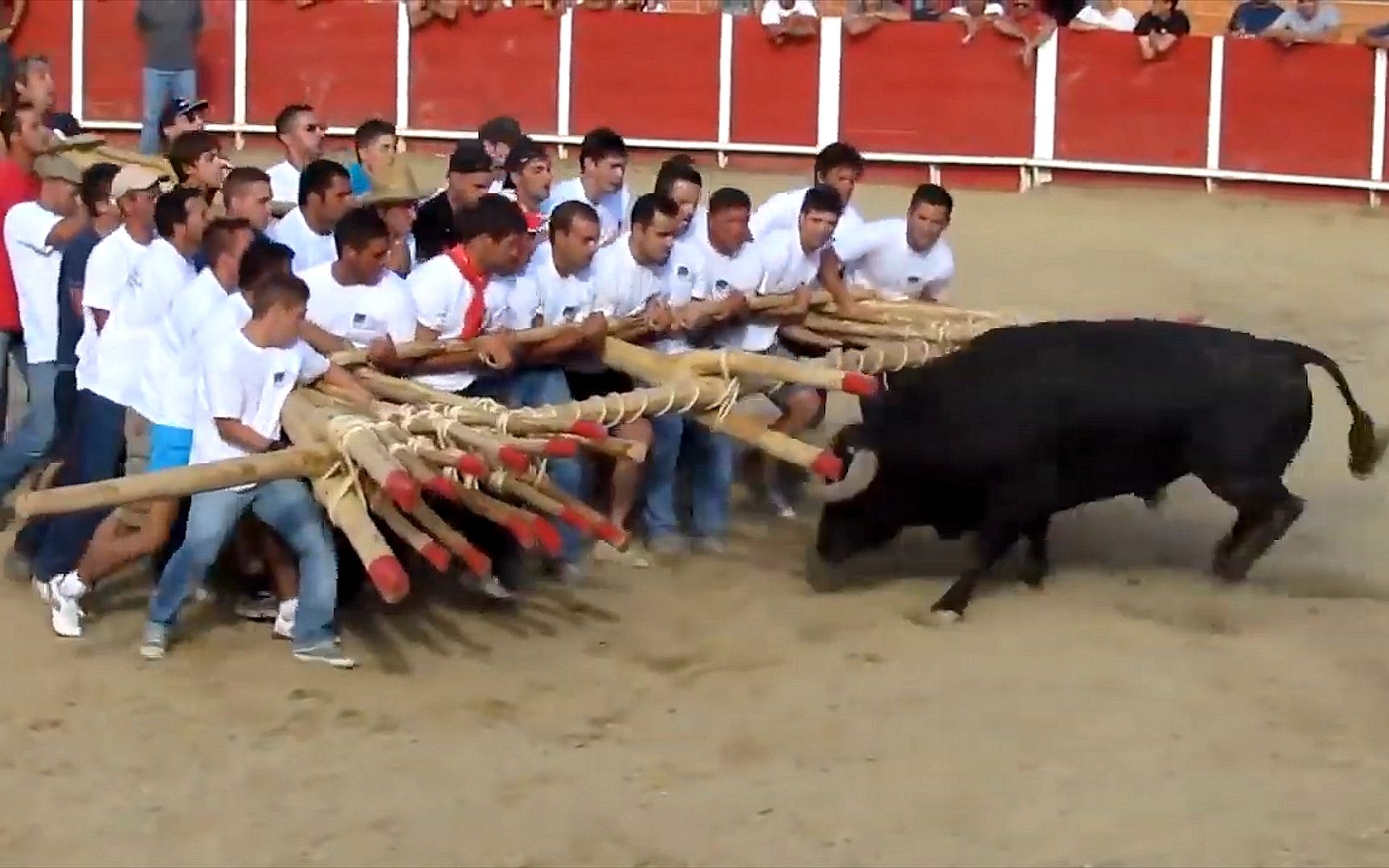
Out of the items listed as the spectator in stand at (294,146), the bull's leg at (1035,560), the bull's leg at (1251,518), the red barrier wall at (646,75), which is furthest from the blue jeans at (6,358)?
the red barrier wall at (646,75)

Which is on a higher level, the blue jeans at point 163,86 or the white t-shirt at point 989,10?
the white t-shirt at point 989,10

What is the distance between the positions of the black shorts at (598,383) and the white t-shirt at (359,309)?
2.58 feet

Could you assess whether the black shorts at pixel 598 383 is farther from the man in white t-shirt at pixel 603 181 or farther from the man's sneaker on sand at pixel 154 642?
the man's sneaker on sand at pixel 154 642

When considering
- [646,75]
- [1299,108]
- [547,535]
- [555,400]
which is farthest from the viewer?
[646,75]

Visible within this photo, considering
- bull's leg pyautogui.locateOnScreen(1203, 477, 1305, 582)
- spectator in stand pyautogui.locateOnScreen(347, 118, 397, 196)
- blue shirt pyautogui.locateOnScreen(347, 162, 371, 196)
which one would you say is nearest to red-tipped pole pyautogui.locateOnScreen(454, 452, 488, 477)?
bull's leg pyautogui.locateOnScreen(1203, 477, 1305, 582)

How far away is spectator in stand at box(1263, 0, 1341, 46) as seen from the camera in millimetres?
14164

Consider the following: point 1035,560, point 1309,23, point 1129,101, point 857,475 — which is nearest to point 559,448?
point 857,475

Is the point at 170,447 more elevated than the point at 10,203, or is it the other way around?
the point at 10,203

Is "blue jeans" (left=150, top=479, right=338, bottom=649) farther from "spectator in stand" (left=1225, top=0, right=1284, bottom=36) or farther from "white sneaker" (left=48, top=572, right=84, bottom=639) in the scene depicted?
"spectator in stand" (left=1225, top=0, right=1284, bottom=36)

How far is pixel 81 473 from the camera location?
5793 millimetres

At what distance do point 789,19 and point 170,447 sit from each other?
10.3 metres

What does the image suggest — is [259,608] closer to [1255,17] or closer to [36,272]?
[36,272]

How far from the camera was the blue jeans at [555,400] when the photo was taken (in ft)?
19.5

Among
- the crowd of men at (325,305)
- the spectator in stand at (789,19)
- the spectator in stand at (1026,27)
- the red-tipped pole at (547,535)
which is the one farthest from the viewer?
the spectator in stand at (789,19)
